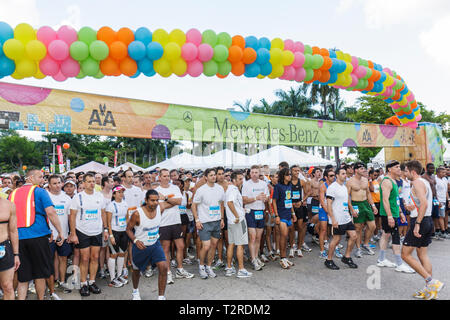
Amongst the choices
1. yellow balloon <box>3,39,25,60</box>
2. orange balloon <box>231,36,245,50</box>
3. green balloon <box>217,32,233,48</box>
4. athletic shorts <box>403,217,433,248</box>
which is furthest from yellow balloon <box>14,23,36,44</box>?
athletic shorts <box>403,217,433,248</box>

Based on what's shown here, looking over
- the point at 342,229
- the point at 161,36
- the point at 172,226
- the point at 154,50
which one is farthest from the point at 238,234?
the point at 161,36

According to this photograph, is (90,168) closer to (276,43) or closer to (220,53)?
(220,53)

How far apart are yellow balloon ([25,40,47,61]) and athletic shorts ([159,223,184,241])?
3.98 meters

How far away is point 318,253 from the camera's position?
6.69 metres

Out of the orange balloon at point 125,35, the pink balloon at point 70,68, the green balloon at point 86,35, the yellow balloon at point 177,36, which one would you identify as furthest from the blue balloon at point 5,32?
the yellow balloon at point 177,36

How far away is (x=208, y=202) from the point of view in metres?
5.44

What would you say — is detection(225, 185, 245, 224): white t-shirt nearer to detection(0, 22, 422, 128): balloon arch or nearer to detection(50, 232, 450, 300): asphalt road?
detection(50, 232, 450, 300): asphalt road

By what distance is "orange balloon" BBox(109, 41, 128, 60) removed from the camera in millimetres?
6109

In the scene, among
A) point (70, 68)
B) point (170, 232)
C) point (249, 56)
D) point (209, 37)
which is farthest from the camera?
point (249, 56)

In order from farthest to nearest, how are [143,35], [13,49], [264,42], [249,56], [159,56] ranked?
1. [264,42]
2. [249,56]
3. [159,56]
4. [143,35]
5. [13,49]

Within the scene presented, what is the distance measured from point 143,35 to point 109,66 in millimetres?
950

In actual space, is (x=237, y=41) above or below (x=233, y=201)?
above

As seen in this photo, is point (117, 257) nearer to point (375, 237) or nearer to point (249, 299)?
point (249, 299)
